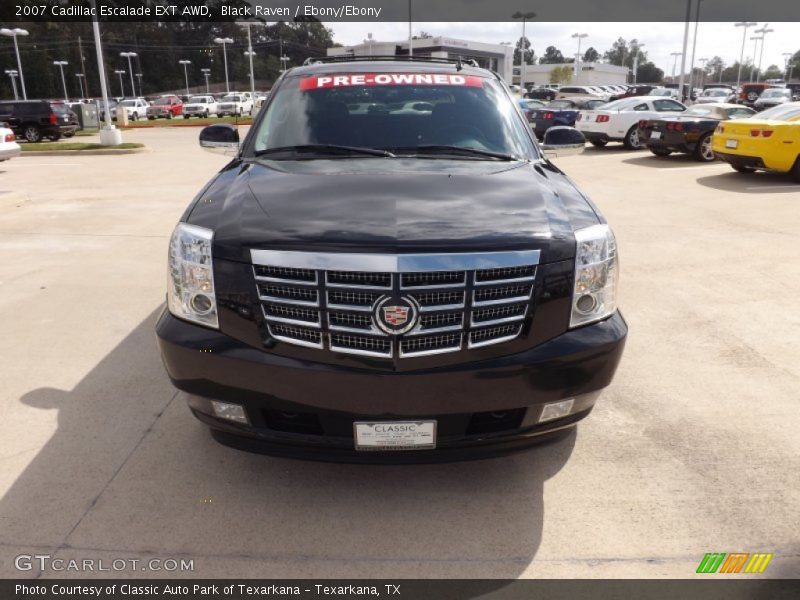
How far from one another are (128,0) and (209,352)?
335ft

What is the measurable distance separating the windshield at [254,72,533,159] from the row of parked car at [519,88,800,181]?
31.6 feet

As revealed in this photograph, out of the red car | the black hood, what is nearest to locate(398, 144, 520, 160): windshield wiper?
the black hood

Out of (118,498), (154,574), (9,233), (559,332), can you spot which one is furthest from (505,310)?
(9,233)

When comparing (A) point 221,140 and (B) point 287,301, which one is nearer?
(B) point 287,301

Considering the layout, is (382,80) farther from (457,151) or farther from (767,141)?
(767,141)

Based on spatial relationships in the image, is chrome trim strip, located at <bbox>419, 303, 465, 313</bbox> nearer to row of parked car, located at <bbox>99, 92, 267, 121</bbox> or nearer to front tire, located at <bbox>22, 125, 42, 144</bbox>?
front tire, located at <bbox>22, 125, 42, 144</bbox>

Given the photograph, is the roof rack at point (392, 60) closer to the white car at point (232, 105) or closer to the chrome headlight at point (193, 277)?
the chrome headlight at point (193, 277)

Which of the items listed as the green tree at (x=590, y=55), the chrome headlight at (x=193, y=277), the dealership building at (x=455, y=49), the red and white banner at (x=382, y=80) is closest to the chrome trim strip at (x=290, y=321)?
the chrome headlight at (x=193, y=277)

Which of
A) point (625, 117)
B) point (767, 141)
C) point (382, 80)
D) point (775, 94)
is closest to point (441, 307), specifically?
point (382, 80)

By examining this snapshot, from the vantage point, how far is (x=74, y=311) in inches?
214

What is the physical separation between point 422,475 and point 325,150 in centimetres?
185

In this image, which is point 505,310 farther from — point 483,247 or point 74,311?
point 74,311

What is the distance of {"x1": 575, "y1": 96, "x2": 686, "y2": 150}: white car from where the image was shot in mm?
18031

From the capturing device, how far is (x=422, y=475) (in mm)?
3211
